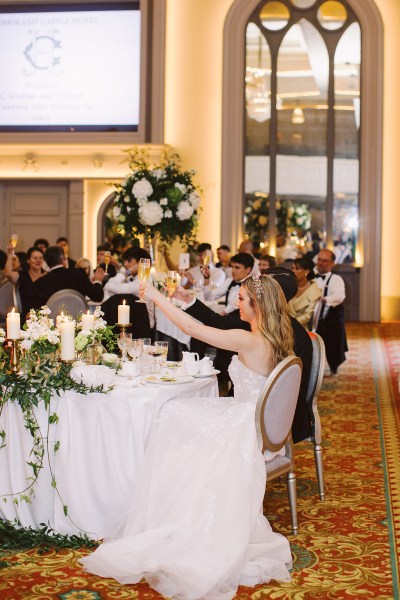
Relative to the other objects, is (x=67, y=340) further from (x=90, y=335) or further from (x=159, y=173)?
(x=159, y=173)

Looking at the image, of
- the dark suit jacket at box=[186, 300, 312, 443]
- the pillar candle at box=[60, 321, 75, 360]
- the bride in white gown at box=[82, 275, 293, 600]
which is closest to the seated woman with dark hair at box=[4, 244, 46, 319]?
the dark suit jacket at box=[186, 300, 312, 443]

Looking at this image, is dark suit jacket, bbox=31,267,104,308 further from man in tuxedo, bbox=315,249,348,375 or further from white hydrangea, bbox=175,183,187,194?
man in tuxedo, bbox=315,249,348,375

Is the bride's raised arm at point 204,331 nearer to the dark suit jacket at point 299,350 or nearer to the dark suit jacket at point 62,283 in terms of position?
the dark suit jacket at point 299,350

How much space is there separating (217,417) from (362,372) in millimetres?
6003

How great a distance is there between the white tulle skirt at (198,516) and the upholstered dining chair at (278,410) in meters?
0.08

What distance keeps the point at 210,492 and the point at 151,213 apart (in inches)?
164

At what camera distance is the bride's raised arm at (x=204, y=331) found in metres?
4.31

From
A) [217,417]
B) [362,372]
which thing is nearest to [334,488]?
[217,417]

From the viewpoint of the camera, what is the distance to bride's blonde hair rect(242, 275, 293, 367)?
436 centimetres

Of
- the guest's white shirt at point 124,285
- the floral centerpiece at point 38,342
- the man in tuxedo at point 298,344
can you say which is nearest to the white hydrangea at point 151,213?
the guest's white shirt at point 124,285

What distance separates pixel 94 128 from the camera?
15094 mm

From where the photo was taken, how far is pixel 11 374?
443cm

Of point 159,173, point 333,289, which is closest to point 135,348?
point 159,173

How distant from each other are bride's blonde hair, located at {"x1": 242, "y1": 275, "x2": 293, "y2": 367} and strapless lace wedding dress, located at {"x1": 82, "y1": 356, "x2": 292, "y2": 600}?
204mm
